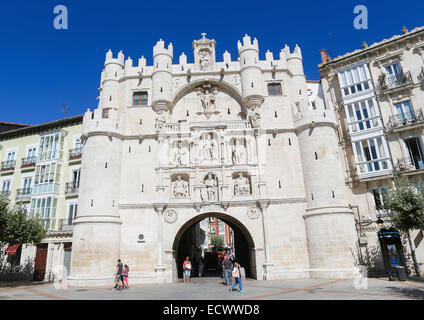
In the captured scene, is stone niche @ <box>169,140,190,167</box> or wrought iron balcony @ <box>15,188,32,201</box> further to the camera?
wrought iron balcony @ <box>15,188,32,201</box>

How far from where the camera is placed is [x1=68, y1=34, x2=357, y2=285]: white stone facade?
72.3ft

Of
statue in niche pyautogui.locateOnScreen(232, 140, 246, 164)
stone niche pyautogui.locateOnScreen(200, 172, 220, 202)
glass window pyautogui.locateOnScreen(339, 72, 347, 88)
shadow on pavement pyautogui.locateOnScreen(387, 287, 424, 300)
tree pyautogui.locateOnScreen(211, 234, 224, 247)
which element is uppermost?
glass window pyautogui.locateOnScreen(339, 72, 347, 88)

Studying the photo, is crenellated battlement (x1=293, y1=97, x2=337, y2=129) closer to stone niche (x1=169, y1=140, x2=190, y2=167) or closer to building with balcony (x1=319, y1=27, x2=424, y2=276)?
building with balcony (x1=319, y1=27, x2=424, y2=276)

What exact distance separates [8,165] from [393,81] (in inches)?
1596

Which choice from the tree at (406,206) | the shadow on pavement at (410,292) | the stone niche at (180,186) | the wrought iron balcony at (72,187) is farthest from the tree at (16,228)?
the tree at (406,206)

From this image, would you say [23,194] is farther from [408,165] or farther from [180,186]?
[408,165]

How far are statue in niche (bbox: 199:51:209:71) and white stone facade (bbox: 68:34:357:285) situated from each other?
120mm

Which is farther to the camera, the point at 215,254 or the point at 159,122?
the point at 215,254

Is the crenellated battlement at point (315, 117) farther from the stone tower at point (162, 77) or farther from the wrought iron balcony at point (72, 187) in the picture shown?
the wrought iron balcony at point (72, 187)

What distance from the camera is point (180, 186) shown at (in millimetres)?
24250

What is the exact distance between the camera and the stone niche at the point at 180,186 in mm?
24062

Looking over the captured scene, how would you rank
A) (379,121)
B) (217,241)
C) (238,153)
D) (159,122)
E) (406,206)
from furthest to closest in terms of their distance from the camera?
(217,241) < (379,121) < (159,122) < (238,153) < (406,206)

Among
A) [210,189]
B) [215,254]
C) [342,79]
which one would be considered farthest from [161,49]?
[215,254]

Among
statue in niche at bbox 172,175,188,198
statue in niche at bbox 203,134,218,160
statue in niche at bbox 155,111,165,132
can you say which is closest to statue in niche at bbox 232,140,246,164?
statue in niche at bbox 203,134,218,160
